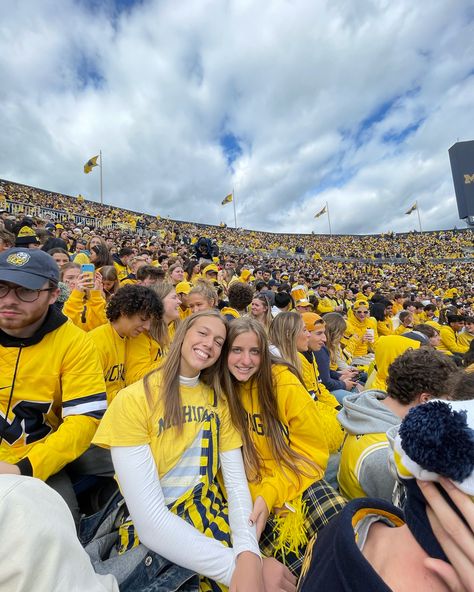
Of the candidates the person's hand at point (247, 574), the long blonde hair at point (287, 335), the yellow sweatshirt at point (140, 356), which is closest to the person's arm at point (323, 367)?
the long blonde hair at point (287, 335)

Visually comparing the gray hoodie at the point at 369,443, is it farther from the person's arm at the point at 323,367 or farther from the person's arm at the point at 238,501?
the person's arm at the point at 323,367

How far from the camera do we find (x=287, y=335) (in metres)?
3.22

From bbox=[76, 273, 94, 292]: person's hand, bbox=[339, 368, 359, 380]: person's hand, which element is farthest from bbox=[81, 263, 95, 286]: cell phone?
bbox=[339, 368, 359, 380]: person's hand

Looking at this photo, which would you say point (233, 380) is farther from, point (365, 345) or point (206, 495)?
point (365, 345)

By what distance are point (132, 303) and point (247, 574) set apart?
193 cm

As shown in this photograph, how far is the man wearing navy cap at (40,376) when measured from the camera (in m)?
1.63

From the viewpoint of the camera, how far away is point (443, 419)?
0.67 m

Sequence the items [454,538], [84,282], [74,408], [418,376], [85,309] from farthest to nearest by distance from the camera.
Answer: [85,309], [84,282], [418,376], [74,408], [454,538]

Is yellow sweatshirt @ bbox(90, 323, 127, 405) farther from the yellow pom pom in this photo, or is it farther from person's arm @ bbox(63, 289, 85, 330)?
the yellow pom pom

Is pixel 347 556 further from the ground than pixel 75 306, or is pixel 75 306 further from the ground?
pixel 75 306

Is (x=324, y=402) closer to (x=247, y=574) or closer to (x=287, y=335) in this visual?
(x=287, y=335)

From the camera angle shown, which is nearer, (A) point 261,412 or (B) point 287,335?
(A) point 261,412

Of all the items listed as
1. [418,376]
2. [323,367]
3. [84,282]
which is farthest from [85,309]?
[323,367]

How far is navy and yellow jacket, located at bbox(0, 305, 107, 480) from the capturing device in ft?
5.45
